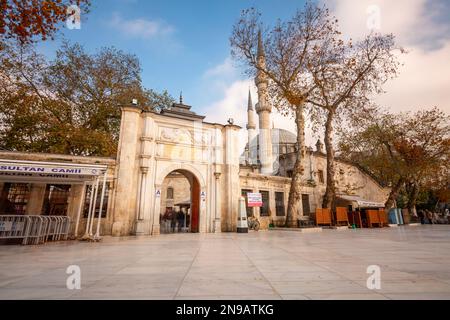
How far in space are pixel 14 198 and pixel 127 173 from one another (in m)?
4.96

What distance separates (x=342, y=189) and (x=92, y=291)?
2862cm

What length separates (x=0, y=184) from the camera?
10922 mm

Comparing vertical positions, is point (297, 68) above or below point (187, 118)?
above

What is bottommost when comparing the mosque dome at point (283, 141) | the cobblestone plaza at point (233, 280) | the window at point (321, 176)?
the cobblestone plaza at point (233, 280)

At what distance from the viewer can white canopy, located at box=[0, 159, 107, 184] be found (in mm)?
8398

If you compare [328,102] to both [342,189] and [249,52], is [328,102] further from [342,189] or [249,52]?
[342,189]

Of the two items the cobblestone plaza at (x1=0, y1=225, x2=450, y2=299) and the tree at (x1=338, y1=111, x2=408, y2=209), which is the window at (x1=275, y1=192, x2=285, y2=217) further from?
the cobblestone plaza at (x1=0, y1=225, x2=450, y2=299)

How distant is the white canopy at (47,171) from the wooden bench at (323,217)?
14.7m

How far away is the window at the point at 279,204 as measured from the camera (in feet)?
64.2

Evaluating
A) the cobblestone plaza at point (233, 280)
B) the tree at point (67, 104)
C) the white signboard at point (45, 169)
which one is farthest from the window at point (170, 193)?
the cobblestone plaza at point (233, 280)

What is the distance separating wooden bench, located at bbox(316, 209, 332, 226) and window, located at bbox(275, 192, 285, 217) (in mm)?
A: 2832

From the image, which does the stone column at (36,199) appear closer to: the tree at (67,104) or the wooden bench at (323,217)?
the tree at (67,104)

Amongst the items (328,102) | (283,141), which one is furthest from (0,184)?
(283,141)

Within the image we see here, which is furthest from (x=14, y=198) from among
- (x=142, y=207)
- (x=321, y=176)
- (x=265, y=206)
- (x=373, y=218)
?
(x=321, y=176)
